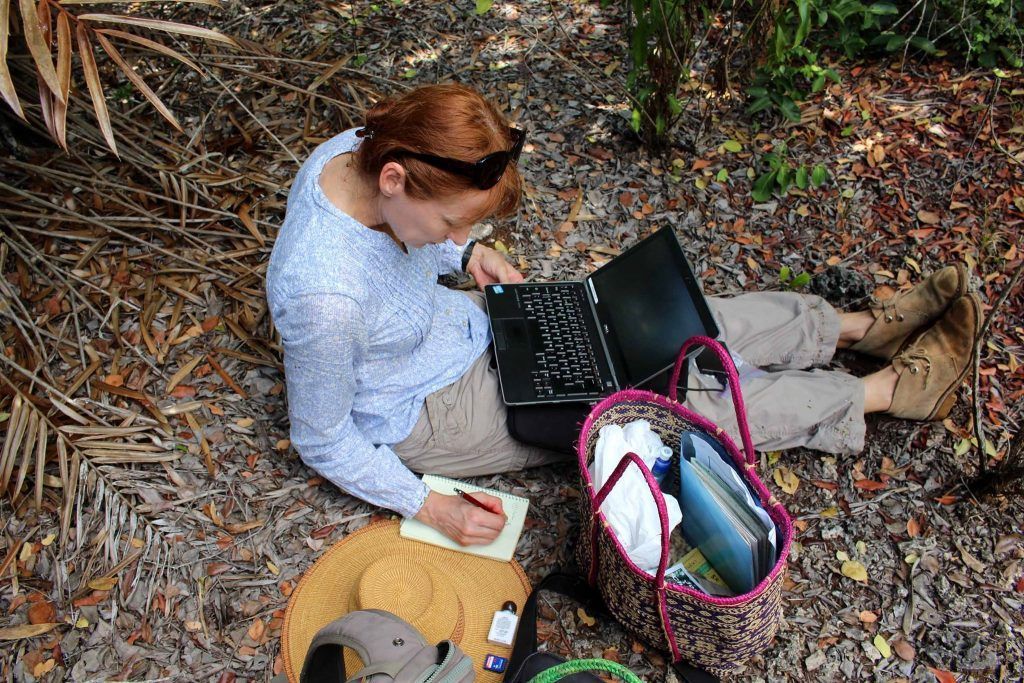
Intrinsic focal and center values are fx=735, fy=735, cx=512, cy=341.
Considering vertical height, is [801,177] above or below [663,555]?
below

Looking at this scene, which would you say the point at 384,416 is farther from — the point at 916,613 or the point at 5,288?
the point at 916,613

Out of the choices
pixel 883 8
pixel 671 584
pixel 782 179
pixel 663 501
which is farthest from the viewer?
pixel 883 8

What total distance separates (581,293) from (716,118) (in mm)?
1751

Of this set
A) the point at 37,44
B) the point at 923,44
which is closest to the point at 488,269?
the point at 37,44

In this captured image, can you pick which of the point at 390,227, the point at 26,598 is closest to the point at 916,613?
the point at 390,227

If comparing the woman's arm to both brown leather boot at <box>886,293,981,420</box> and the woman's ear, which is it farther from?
brown leather boot at <box>886,293,981,420</box>

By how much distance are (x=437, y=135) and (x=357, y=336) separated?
588 mm

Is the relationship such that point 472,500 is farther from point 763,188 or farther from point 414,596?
point 763,188

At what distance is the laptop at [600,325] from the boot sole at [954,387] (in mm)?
1070

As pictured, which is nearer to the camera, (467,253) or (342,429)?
(342,429)

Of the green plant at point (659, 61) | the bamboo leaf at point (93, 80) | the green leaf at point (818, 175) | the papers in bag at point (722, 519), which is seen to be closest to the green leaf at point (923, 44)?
the green leaf at point (818, 175)

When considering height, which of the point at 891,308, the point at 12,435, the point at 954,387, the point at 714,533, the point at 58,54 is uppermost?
the point at 58,54

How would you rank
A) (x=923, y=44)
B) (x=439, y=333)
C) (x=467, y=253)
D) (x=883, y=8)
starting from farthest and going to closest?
(x=923, y=44) < (x=883, y=8) < (x=467, y=253) < (x=439, y=333)

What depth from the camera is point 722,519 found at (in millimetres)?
2104
